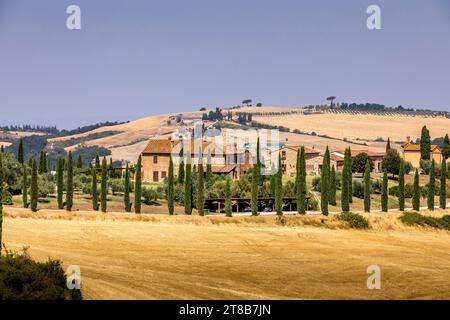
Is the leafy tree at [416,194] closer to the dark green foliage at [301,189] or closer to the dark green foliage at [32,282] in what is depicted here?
the dark green foliage at [301,189]

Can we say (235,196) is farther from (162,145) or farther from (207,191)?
(162,145)

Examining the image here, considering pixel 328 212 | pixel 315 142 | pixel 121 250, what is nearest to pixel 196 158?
pixel 328 212

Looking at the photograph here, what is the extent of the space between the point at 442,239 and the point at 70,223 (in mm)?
28778

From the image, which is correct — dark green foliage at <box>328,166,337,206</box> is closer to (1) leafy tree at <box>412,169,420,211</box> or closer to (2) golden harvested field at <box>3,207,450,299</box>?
(2) golden harvested field at <box>3,207,450,299</box>

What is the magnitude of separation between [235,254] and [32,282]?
661 inches

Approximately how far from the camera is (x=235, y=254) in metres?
40.8

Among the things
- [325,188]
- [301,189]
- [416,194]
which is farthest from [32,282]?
[416,194]

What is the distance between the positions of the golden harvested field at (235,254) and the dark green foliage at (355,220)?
2.97 feet

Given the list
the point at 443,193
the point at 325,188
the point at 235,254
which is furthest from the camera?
the point at 443,193

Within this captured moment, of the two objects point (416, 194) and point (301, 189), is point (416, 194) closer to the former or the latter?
point (416, 194)

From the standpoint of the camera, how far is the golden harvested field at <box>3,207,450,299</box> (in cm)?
3009

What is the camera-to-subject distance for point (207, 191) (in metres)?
64.1

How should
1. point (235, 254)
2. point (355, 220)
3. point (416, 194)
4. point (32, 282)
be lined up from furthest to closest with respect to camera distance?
point (416, 194) → point (355, 220) → point (235, 254) → point (32, 282)
